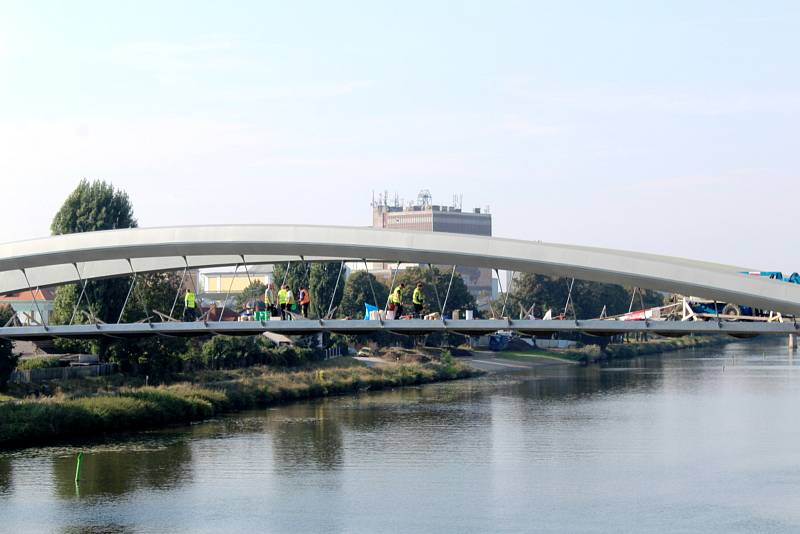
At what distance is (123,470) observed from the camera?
3359 cm

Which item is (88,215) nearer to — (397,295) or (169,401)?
(169,401)

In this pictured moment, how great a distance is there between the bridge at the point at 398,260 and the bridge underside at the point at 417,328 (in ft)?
0.09

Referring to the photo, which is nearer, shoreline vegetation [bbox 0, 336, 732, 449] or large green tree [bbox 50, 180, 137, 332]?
shoreline vegetation [bbox 0, 336, 732, 449]

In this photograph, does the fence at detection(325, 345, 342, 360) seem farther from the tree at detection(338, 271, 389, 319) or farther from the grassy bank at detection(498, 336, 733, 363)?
the grassy bank at detection(498, 336, 733, 363)

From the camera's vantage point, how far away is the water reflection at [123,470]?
103 ft

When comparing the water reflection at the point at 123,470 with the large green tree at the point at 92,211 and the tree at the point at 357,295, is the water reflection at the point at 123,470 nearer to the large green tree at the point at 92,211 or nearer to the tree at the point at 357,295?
the large green tree at the point at 92,211

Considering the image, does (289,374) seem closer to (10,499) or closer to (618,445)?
(618,445)

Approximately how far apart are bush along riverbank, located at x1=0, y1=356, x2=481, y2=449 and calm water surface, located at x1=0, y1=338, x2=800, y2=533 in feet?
5.05

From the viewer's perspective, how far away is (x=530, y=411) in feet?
160

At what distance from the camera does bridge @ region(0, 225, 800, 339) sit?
25.8 m

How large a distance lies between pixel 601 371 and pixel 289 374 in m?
25.2

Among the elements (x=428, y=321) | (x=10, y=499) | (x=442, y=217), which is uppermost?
(x=442, y=217)

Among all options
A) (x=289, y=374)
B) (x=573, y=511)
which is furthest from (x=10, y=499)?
(x=289, y=374)

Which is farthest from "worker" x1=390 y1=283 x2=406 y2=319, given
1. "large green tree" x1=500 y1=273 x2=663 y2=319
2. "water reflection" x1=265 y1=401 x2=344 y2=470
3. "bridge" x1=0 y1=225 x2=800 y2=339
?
"large green tree" x1=500 y1=273 x2=663 y2=319
